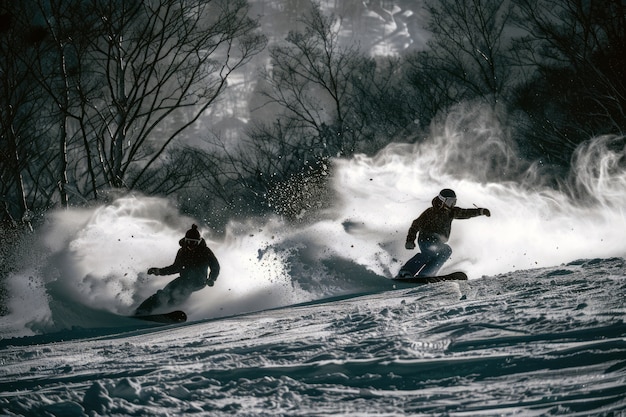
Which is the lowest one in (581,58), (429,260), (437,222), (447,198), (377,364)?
(377,364)

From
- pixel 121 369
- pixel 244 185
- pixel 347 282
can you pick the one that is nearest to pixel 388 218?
pixel 347 282

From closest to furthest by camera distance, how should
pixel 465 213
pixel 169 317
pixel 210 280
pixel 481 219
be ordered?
1. pixel 169 317
2. pixel 210 280
3. pixel 465 213
4. pixel 481 219

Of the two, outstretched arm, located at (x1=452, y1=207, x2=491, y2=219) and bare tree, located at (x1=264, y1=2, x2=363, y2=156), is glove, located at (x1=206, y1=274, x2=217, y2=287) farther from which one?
bare tree, located at (x1=264, y1=2, x2=363, y2=156)

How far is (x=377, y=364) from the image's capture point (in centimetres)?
499

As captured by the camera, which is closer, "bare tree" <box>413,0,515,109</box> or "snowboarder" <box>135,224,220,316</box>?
"snowboarder" <box>135,224,220,316</box>

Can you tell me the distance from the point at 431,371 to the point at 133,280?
8577 millimetres

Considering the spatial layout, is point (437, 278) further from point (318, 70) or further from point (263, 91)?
point (263, 91)

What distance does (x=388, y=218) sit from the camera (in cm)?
1401

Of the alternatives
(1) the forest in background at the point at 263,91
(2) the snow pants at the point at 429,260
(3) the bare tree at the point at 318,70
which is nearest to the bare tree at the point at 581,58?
(1) the forest in background at the point at 263,91

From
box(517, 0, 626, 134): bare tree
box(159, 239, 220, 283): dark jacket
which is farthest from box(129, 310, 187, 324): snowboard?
box(517, 0, 626, 134): bare tree

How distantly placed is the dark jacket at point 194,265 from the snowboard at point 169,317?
0.86m

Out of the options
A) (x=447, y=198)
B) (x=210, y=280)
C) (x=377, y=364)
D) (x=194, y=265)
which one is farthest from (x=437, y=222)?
(x=377, y=364)

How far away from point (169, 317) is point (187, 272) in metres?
1.00

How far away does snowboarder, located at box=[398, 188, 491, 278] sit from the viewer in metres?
11.3
